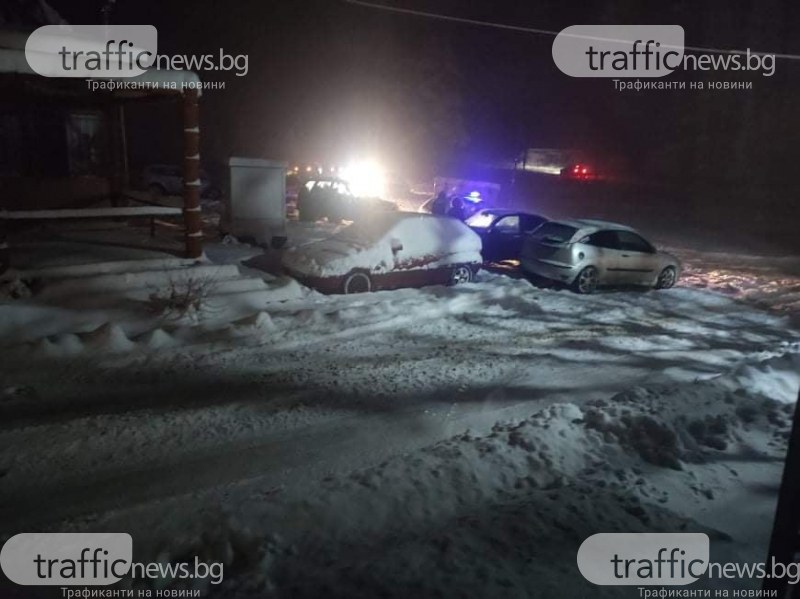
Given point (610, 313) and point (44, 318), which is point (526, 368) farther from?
point (44, 318)

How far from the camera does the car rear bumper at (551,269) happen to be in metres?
12.1

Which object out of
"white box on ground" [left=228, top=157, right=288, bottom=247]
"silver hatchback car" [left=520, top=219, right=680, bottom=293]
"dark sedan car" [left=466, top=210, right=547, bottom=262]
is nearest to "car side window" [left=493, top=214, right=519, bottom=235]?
"dark sedan car" [left=466, top=210, right=547, bottom=262]

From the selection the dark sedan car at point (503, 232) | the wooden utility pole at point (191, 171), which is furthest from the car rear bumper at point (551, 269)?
the wooden utility pole at point (191, 171)

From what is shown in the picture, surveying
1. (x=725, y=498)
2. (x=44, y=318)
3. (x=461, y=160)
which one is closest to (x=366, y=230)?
(x=44, y=318)

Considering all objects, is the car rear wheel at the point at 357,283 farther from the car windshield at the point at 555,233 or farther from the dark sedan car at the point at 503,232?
the dark sedan car at the point at 503,232

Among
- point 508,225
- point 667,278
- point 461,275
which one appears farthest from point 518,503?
point 508,225

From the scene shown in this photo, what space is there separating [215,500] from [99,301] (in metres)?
5.29

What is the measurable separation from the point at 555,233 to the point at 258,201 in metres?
7.12

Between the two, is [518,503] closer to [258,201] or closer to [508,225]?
[508,225]

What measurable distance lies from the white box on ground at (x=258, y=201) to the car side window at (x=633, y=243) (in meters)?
7.86

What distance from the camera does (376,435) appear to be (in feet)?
18.6

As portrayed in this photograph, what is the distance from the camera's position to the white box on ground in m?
14.4

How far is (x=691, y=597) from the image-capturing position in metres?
3.69

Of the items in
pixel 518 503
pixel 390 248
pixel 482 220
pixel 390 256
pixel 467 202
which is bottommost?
pixel 518 503
